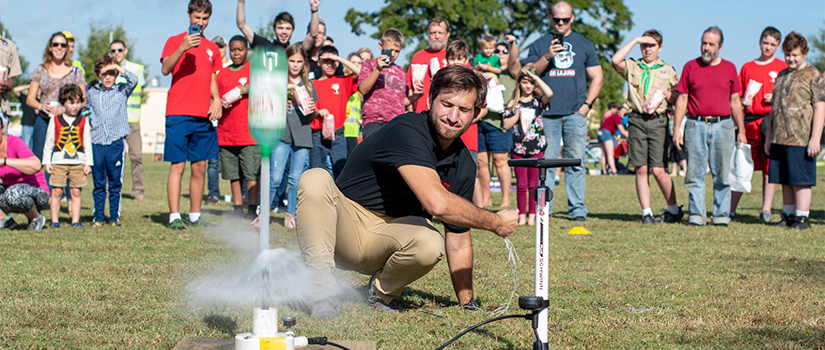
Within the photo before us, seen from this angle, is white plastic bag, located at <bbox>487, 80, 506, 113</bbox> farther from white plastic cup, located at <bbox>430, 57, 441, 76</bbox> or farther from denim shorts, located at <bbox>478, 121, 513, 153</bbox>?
white plastic cup, located at <bbox>430, 57, 441, 76</bbox>

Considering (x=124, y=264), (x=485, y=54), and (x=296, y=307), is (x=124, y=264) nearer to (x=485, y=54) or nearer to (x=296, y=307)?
(x=296, y=307)

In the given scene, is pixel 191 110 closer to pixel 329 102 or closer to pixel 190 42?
pixel 190 42

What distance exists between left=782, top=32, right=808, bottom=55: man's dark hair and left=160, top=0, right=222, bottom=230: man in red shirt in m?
6.27

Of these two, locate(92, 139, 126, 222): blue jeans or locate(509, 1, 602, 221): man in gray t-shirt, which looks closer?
locate(92, 139, 126, 222): blue jeans

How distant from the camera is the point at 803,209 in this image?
27.3ft

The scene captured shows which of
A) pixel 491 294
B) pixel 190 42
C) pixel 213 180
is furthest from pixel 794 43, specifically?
pixel 213 180

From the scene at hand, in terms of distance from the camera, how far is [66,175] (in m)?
7.81

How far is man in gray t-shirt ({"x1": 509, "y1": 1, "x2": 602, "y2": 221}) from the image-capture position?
8828 millimetres

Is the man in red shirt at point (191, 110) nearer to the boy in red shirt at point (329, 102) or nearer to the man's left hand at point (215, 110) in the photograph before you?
the man's left hand at point (215, 110)

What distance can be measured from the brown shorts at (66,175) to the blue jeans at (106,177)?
20 centimetres

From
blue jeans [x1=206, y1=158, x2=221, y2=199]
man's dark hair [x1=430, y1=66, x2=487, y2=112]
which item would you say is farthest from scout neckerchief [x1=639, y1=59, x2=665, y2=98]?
blue jeans [x1=206, y1=158, x2=221, y2=199]

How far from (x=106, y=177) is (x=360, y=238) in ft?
16.5

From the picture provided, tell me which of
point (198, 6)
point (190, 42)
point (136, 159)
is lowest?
point (136, 159)

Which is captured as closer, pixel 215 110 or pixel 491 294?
pixel 491 294
